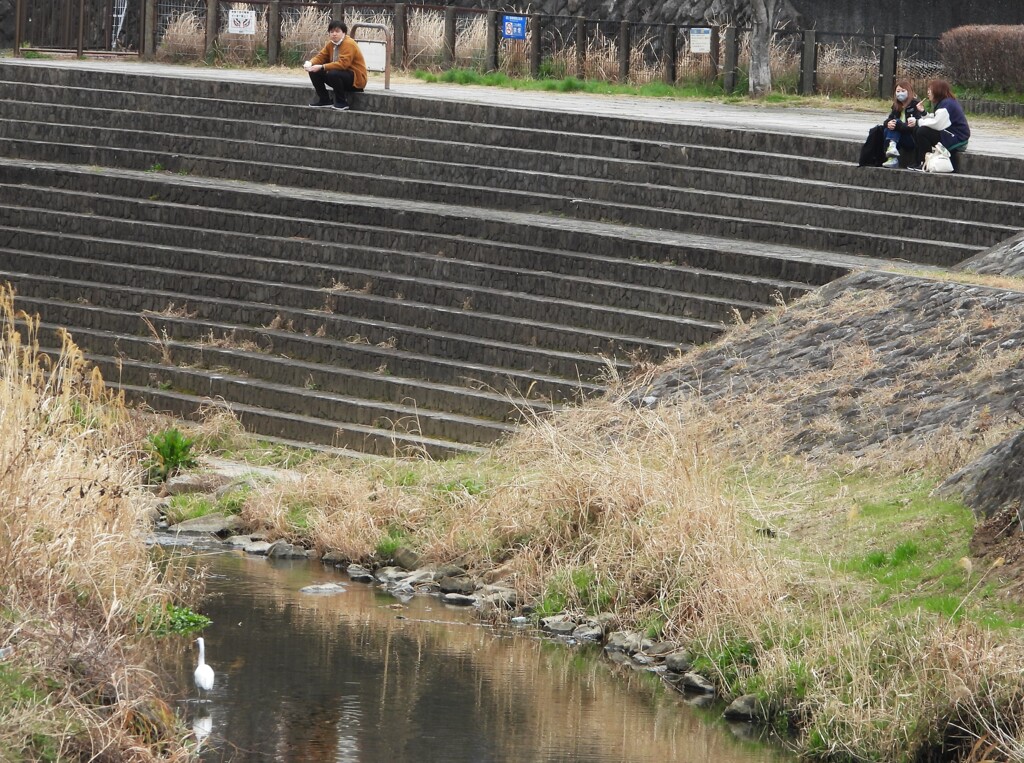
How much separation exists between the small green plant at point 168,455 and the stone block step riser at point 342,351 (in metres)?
2.32

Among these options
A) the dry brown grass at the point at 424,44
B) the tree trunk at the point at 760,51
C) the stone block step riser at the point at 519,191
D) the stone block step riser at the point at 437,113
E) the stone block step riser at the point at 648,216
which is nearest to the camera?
the stone block step riser at the point at 648,216

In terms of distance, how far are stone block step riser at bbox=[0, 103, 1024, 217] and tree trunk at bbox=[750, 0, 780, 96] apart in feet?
26.5

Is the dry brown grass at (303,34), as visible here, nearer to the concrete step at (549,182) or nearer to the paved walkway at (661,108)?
the paved walkway at (661,108)

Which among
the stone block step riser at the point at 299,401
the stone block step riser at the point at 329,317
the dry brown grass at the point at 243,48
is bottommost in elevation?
the stone block step riser at the point at 299,401

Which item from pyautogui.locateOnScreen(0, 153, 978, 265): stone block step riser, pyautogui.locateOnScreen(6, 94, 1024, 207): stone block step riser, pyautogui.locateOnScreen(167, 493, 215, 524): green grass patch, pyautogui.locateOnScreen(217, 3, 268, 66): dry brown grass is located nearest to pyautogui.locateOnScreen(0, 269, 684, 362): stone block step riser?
pyautogui.locateOnScreen(0, 153, 978, 265): stone block step riser

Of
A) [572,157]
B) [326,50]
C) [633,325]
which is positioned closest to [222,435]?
[633,325]

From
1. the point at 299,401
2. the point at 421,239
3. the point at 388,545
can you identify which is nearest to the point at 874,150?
the point at 421,239

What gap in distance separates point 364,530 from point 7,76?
12603 mm

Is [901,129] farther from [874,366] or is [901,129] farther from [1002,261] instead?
[874,366]

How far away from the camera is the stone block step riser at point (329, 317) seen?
16.3 meters

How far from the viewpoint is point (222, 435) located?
1598 cm

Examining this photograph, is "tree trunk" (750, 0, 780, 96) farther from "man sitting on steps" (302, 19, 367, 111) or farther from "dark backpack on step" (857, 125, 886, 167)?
"dark backpack on step" (857, 125, 886, 167)

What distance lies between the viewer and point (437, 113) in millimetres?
20625

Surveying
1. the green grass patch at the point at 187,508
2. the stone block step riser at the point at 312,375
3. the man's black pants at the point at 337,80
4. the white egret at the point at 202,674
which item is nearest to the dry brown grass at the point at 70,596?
the white egret at the point at 202,674
